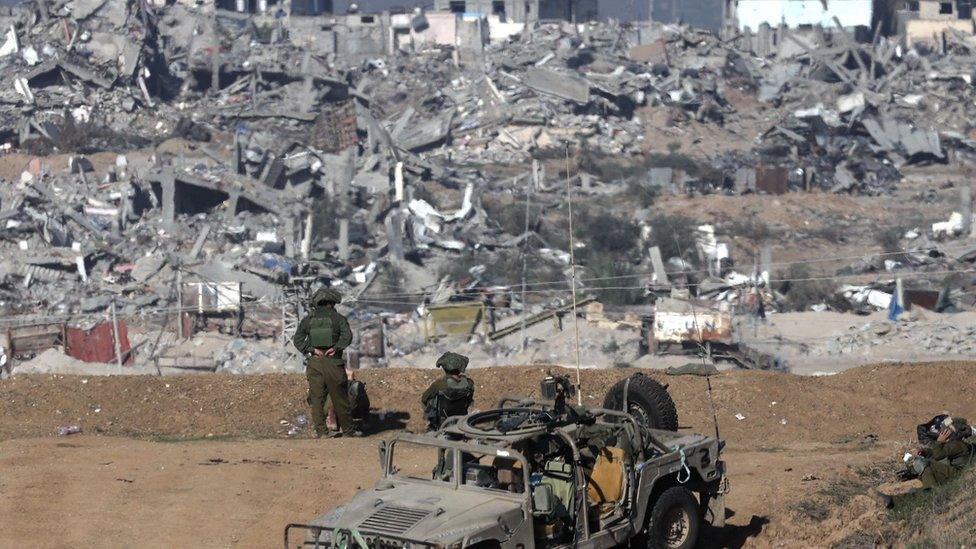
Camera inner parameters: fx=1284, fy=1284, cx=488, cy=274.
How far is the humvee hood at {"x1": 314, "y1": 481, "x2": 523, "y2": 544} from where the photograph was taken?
20.7 ft

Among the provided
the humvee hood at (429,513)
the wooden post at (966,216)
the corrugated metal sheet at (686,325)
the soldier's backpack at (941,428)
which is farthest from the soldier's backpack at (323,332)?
the wooden post at (966,216)

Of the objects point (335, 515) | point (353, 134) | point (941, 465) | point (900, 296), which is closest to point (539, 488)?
point (335, 515)

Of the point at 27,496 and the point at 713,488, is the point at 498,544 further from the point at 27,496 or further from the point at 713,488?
the point at 27,496

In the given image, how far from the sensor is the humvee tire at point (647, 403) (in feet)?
29.6

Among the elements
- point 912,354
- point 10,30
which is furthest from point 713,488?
point 10,30

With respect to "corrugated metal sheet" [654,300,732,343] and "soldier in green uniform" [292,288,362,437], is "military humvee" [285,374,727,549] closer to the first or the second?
"soldier in green uniform" [292,288,362,437]

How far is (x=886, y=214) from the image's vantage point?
34.1 m

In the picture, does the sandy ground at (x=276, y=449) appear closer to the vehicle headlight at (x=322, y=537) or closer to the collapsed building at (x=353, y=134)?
the vehicle headlight at (x=322, y=537)

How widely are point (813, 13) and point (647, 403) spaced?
159 ft

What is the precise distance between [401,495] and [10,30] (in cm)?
4337

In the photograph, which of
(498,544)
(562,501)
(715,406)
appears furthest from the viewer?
(715,406)

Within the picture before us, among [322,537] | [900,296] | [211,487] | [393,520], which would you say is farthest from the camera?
[900,296]

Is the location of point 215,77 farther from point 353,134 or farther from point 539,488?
point 539,488

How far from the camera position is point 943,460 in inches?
343
